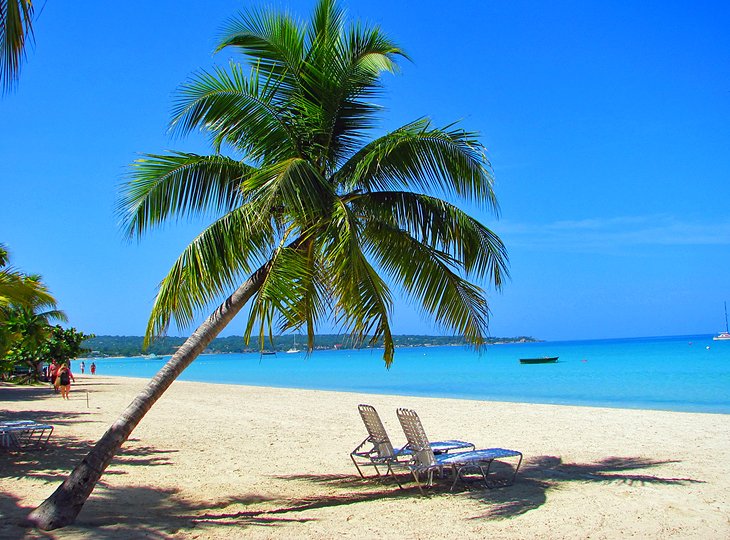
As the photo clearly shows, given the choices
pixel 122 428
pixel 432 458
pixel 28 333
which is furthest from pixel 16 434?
pixel 28 333

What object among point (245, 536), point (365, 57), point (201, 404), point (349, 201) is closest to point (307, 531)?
point (245, 536)

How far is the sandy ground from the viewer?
5680 millimetres

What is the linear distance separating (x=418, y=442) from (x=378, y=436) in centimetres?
69

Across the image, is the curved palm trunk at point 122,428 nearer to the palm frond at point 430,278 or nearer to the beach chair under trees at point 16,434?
the palm frond at point 430,278

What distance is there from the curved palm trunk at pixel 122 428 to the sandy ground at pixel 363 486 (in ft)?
0.55

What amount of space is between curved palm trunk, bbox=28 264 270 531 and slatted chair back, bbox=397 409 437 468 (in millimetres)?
1998

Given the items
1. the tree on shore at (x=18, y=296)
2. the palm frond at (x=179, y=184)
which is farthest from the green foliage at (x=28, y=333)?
the palm frond at (x=179, y=184)

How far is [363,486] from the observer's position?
746 cm

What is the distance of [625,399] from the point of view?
85.5 feet

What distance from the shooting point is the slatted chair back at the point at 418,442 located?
272 inches

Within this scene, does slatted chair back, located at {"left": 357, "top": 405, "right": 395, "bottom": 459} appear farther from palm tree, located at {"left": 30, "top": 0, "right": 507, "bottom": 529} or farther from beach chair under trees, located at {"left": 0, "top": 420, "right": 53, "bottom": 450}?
beach chair under trees, located at {"left": 0, "top": 420, "right": 53, "bottom": 450}

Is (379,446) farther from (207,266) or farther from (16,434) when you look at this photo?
(16,434)

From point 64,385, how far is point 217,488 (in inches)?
597

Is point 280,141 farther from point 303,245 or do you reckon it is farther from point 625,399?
point 625,399
